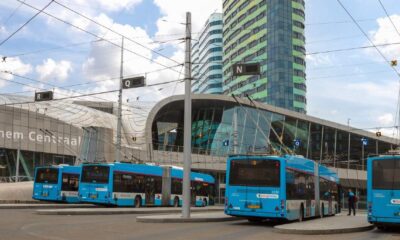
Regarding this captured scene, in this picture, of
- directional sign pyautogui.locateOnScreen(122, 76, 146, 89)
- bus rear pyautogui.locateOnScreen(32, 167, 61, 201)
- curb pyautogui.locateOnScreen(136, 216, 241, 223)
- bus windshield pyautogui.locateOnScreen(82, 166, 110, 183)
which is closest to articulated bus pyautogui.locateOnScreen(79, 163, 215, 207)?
bus windshield pyautogui.locateOnScreen(82, 166, 110, 183)

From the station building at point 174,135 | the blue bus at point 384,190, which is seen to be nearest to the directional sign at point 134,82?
the blue bus at point 384,190

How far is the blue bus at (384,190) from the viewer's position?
18078 mm

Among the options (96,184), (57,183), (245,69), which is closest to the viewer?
(245,69)

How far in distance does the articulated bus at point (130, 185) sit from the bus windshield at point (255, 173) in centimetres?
1212

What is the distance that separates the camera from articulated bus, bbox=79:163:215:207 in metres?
31.4

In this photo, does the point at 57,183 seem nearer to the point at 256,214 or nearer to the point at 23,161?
the point at 256,214

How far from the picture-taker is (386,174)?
18469mm

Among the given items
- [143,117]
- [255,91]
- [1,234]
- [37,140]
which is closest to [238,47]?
[255,91]

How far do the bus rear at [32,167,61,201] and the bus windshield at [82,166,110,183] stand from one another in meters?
4.87

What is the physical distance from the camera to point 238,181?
21.0 metres

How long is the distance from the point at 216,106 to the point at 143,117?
14.6 metres

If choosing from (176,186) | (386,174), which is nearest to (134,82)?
(386,174)

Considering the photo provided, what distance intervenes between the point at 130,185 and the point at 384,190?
18.0 meters

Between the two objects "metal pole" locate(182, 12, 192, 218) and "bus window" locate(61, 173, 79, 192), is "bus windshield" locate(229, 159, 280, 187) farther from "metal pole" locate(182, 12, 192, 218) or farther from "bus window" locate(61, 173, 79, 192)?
"bus window" locate(61, 173, 79, 192)
